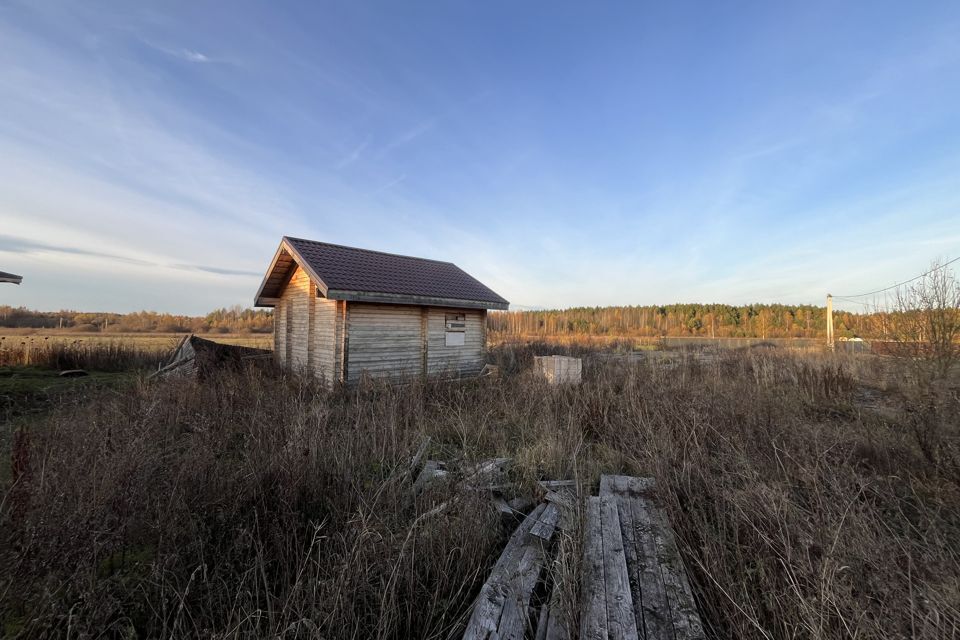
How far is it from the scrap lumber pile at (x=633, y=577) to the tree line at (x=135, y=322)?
53.1 m

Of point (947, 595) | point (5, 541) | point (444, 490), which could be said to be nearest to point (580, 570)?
point (444, 490)

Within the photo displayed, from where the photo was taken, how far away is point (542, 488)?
4.25 meters

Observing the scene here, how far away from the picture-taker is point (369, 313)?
35.4 ft

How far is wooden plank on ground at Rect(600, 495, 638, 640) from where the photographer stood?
7.02ft

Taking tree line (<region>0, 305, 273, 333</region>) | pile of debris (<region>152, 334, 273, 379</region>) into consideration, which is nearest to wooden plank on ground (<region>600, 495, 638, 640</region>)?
pile of debris (<region>152, 334, 273, 379</region>)

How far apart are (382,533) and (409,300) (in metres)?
8.63

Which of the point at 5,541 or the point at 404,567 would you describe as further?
the point at 404,567

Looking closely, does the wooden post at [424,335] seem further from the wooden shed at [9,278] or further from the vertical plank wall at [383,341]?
the wooden shed at [9,278]

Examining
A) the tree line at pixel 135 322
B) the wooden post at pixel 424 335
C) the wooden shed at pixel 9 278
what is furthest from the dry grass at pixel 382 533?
the tree line at pixel 135 322

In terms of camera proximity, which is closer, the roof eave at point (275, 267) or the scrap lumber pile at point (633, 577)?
the scrap lumber pile at point (633, 577)

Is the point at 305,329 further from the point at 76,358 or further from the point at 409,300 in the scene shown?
the point at 76,358

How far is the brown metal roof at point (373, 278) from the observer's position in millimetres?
10117

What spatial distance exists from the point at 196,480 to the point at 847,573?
491 cm

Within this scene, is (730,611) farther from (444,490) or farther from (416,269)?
(416,269)
